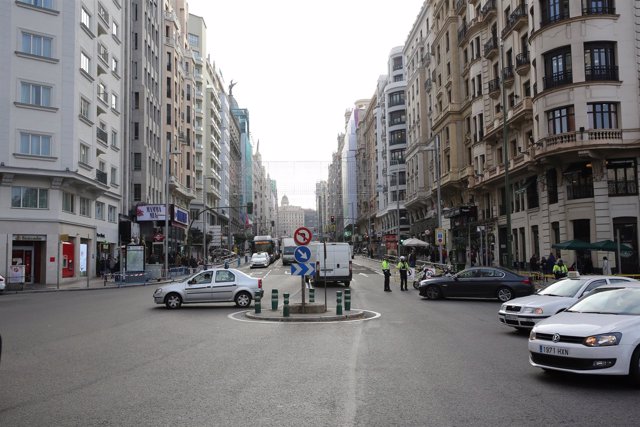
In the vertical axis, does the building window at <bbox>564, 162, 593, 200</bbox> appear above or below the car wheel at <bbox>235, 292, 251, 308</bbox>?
above

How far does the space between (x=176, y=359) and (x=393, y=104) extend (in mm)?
87043

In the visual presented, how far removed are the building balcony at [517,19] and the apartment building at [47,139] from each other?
2966cm

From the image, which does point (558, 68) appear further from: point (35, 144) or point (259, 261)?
point (259, 261)

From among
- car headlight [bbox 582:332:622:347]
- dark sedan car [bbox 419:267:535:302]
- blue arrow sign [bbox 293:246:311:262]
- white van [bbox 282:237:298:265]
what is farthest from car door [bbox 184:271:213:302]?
white van [bbox 282:237:298:265]

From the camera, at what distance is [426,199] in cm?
7031

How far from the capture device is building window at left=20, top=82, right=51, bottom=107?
37781mm

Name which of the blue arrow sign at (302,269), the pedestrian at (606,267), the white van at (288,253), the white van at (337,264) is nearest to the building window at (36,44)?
the white van at (337,264)

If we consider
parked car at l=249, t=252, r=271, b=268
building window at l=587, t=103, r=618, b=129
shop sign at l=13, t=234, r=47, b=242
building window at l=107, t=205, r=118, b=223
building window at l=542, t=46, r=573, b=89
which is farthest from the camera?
parked car at l=249, t=252, r=271, b=268

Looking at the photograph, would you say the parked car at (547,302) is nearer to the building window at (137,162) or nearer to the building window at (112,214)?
the building window at (112,214)

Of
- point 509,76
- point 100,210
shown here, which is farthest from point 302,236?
point 100,210

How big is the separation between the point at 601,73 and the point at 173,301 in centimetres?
2742

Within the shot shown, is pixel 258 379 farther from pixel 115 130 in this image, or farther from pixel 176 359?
pixel 115 130

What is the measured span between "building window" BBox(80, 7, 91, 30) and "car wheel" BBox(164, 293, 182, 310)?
2785 centimetres

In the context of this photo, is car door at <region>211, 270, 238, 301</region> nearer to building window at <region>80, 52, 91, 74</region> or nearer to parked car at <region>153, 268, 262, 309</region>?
parked car at <region>153, 268, 262, 309</region>
